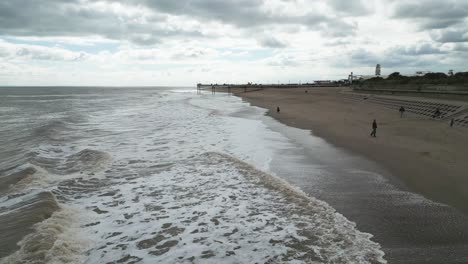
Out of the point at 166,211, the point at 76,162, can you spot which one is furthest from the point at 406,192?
the point at 76,162

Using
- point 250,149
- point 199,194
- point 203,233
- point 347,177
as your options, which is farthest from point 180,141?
point 203,233

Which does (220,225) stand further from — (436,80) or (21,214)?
(436,80)

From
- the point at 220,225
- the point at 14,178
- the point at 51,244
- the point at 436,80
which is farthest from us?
the point at 436,80

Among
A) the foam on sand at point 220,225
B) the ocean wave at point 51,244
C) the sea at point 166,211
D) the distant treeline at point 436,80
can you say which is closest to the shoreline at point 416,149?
the sea at point 166,211

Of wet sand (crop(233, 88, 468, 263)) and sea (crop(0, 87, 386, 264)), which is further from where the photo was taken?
wet sand (crop(233, 88, 468, 263))

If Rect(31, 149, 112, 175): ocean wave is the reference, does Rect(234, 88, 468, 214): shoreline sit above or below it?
above

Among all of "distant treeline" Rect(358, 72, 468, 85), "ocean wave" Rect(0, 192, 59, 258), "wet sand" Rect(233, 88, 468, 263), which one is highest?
"distant treeline" Rect(358, 72, 468, 85)

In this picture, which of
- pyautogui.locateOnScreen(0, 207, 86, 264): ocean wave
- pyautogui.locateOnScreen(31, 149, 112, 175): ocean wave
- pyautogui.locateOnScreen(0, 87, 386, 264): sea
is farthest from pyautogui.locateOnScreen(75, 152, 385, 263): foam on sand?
pyautogui.locateOnScreen(31, 149, 112, 175): ocean wave

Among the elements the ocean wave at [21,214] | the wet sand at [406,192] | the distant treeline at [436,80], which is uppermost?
the distant treeline at [436,80]

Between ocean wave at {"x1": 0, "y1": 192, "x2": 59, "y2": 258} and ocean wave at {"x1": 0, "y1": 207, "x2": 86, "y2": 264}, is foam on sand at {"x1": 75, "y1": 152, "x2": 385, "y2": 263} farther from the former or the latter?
ocean wave at {"x1": 0, "y1": 192, "x2": 59, "y2": 258}

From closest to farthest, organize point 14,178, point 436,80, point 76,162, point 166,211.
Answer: point 166,211, point 14,178, point 76,162, point 436,80

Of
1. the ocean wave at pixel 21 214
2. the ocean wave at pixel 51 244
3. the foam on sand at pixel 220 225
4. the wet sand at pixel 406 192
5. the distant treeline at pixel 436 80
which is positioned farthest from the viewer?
the distant treeline at pixel 436 80

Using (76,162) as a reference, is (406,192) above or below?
above

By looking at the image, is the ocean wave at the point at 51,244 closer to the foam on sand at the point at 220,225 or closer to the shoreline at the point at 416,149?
the foam on sand at the point at 220,225
